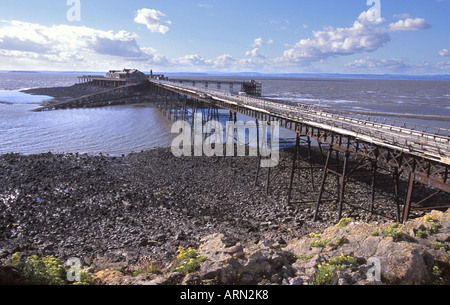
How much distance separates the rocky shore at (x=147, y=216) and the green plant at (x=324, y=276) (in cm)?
26

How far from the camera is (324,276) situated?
823 centimetres

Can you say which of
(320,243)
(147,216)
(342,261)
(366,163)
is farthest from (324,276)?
(147,216)

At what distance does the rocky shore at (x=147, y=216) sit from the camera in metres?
13.0

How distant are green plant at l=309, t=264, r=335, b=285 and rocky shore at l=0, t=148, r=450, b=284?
0.26m

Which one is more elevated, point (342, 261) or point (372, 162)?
point (372, 162)

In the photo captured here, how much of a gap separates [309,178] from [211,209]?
34.6 ft

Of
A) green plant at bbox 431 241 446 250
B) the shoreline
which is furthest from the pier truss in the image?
green plant at bbox 431 241 446 250

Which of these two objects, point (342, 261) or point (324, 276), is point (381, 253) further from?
point (324, 276)

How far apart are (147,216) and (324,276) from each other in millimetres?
13002

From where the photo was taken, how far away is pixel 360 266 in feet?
28.7

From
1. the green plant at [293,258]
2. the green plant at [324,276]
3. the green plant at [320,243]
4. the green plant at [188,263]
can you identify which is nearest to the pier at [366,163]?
the green plant at [320,243]

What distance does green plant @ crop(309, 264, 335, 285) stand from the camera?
8.17m

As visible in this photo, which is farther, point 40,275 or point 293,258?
point 293,258
